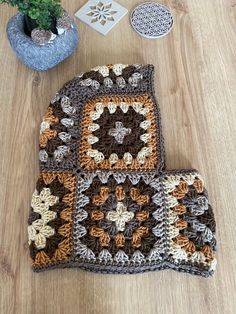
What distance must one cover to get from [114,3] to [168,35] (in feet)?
0.49

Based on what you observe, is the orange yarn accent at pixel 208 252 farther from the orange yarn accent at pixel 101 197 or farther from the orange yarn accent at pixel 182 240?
the orange yarn accent at pixel 101 197

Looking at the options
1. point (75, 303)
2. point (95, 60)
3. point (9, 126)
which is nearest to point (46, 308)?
point (75, 303)

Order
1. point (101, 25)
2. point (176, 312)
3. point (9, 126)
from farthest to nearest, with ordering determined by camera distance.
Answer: point (101, 25) < point (9, 126) < point (176, 312)

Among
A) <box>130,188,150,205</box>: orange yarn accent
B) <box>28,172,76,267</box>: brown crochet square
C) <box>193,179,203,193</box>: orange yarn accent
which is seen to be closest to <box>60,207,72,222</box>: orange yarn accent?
<box>28,172,76,267</box>: brown crochet square

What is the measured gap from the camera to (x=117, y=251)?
23.6 inches

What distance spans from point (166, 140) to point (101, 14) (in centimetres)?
34

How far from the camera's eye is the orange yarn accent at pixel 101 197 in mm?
629

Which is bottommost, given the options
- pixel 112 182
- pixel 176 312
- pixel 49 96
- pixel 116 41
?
pixel 176 312

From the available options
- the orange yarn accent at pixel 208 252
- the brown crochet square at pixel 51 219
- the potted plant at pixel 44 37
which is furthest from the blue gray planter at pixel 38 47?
the orange yarn accent at pixel 208 252

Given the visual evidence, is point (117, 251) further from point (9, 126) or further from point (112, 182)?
point (9, 126)

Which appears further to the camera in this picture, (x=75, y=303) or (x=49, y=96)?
(x=49, y=96)

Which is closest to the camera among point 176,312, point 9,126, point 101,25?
point 176,312

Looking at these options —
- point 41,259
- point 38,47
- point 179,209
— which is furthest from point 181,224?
point 38,47

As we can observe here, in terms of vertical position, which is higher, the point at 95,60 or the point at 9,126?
the point at 95,60
